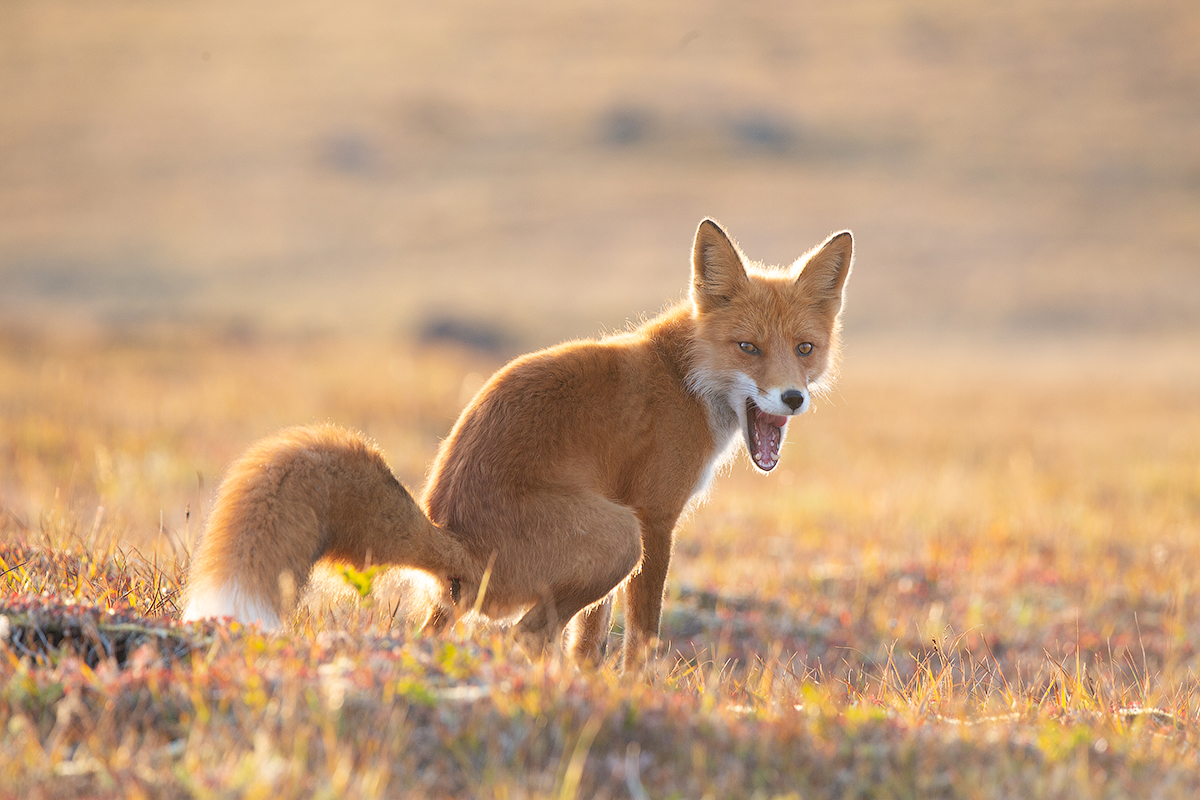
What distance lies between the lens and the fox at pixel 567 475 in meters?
4.23

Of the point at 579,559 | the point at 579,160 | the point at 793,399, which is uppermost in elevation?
the point at 579,160

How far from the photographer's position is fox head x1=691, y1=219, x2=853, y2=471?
5.80 metres

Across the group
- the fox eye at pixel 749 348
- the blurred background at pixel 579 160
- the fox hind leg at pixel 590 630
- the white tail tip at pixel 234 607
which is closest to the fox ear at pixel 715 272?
Result: the fox eye at pixel 749 348

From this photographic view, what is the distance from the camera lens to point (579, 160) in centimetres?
5862

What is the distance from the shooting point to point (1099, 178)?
57.3 m

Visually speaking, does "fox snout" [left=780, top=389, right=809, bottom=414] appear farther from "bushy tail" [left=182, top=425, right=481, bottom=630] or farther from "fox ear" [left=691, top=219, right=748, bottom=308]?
"bushy tail" [left=182, top=425, right=481, bottom=630]

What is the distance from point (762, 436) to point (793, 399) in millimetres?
588

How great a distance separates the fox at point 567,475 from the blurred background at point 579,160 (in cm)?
2116

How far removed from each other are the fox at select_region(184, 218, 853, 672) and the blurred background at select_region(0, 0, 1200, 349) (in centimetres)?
2116

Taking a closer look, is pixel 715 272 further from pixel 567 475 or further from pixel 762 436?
pixel 567 475

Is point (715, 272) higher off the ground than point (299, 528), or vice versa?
point (715, 272)

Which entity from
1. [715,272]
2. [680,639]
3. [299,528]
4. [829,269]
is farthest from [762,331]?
[299,528]

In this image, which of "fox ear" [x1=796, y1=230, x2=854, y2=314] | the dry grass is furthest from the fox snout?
the dry grass

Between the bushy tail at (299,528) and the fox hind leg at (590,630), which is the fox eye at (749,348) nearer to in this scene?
the fox hind leg at (590,630)
